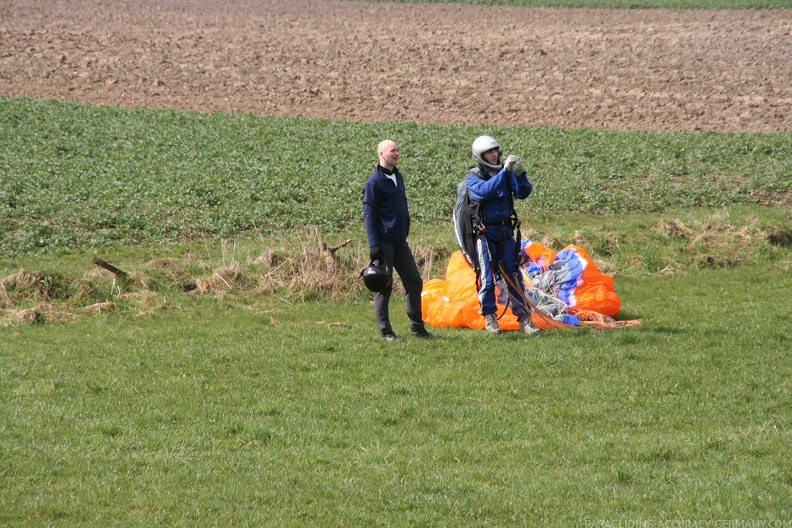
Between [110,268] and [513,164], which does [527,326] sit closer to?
[513,164]

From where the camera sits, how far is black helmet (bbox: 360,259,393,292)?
10016 millimetres

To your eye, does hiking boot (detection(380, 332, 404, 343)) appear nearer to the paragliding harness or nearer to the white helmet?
the paragliding harness

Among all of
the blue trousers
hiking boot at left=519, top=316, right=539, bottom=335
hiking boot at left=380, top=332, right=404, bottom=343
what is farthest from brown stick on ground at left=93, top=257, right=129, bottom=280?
hiking boot at left=519, top=316, right=539, bottom=335

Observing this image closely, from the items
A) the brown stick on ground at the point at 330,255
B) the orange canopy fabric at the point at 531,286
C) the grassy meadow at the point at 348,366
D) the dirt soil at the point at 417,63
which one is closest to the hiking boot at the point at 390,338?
the grassy meadow at the point at 348,366

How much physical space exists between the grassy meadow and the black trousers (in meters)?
0.34

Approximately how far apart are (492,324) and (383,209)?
6.13ft

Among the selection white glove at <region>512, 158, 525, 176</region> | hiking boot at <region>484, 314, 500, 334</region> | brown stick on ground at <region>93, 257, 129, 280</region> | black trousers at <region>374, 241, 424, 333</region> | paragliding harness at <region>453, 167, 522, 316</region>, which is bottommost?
brown stick on ground at <region>93, 257, 129, 280</region>

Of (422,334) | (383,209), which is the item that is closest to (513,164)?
(383,209)

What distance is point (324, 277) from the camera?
13414 mm

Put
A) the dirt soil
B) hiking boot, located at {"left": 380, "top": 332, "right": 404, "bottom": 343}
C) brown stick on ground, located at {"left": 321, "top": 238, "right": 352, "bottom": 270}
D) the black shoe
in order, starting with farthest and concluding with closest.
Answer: the dirt soil, brown stick on ground, located at {"left": 321, "top": 238, "right": 352, "bottom": 270}, the black shoe, hiking boot, located at {"left": 380, "top": 332, "right": 404, "bottom": 343}

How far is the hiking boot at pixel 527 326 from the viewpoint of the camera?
10.4 meters

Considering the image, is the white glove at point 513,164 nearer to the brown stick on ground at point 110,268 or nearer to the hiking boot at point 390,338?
the hiking boot at point 390,338

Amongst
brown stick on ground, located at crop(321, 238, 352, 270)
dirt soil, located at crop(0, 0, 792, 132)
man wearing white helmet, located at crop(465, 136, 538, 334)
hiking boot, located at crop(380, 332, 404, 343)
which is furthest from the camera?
dirt soil, located at crop(0, 0, 792, 132)

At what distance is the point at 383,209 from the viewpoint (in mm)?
10133
